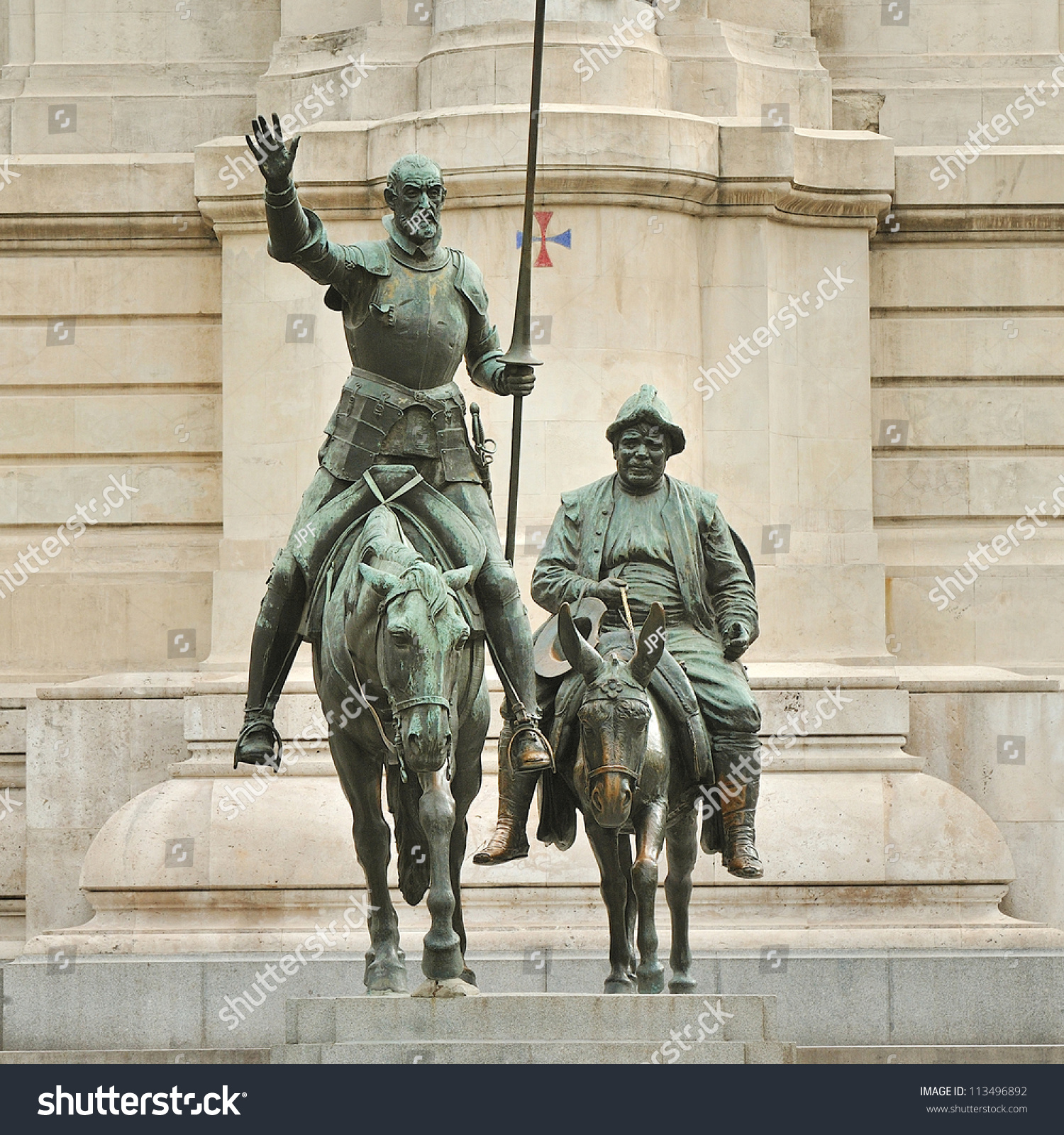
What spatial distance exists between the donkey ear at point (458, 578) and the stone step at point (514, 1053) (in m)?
2.28

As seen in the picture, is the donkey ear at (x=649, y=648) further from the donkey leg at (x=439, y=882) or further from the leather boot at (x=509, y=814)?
the donkey leg at (x=439, y=882)

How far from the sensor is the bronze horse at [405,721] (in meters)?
13.6

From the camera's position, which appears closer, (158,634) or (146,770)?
(146,770)

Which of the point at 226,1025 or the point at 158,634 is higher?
the point at 158,634

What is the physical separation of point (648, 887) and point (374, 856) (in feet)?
5.03

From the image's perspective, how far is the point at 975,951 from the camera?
18.3 m

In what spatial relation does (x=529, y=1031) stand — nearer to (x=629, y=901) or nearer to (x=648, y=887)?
(x=648, y=887)

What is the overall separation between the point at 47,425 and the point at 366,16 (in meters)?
4.16

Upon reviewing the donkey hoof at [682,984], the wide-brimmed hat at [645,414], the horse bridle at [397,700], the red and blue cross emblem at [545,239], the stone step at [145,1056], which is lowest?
the stone step at [145,1056]

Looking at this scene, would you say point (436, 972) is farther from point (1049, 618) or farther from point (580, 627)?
point (1049, 618)

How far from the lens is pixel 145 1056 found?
17.6 m

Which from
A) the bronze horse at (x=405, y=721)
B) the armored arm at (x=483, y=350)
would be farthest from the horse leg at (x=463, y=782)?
the armored arm at (x=483, y=350)

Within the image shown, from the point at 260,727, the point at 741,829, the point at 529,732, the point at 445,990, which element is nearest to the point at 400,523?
the point at 529,732

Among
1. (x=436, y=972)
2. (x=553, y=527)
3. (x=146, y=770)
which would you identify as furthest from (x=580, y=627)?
(x=146, y=770)
